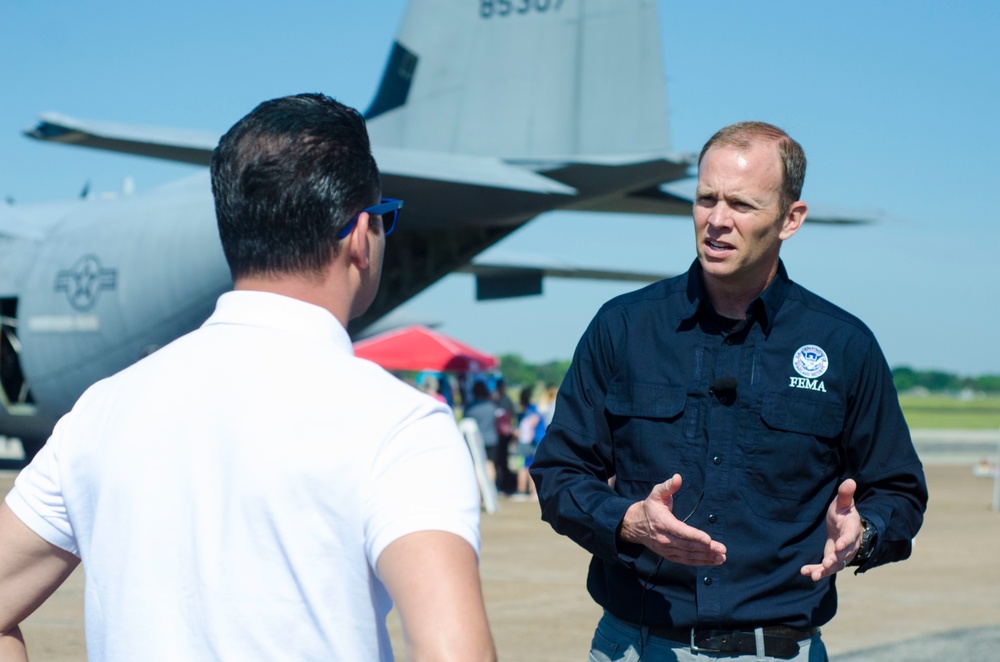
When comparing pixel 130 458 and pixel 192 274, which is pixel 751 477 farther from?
pixel 192 274

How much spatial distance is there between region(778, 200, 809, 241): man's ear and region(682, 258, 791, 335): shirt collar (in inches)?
3.3

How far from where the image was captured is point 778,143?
2.78 meters

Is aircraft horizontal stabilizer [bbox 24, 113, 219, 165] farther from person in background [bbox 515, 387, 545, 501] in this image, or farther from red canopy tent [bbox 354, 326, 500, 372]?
Answer: red canopy tent [bbox 354, 326, 500, 372]

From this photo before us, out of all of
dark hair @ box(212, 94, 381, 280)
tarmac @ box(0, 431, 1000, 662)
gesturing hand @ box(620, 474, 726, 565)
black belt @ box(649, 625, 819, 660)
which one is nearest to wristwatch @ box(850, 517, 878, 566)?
black belt @ box(649, 625, 819, 660)

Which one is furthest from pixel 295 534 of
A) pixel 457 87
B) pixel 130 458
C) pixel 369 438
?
pixel 457 87

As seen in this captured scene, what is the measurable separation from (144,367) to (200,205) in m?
14.2

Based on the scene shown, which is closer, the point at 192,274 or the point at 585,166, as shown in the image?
the point at 585,166

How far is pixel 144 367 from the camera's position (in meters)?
1.61

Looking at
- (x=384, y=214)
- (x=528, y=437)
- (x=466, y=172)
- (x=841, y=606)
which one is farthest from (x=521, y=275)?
(x=384, y=214)

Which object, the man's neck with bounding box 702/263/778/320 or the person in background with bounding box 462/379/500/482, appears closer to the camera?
the man's neck with bounding box 702/263/778/320

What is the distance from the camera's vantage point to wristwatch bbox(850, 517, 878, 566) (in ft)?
8.38

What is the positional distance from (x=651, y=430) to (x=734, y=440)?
0.20 metres

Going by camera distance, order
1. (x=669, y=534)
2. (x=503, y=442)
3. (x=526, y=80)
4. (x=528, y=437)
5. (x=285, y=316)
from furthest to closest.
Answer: (x=528, y=437) < (x=503, y=442) < (x=526, y=80) < (x=669, y=534) < (x=285, y=316)

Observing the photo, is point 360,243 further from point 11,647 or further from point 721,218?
point 721,218
